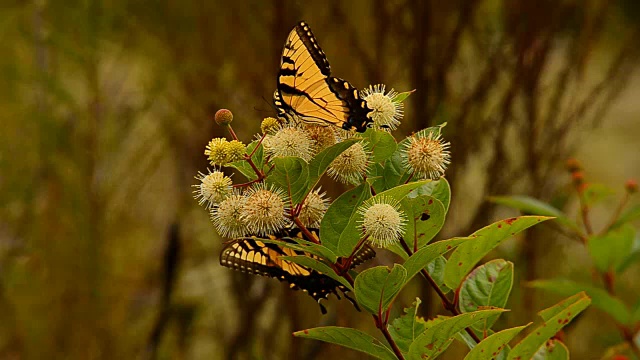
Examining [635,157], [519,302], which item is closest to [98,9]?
[519,302]

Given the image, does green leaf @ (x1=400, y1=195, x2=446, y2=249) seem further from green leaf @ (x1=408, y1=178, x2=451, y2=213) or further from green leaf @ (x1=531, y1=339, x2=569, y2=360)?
green leaf @ (x1=531, y1=339, x2=569, y2=360)

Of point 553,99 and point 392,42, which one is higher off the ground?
point 392,42

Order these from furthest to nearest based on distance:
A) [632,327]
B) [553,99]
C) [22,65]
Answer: [22,65] → [553,99] → [632,327]

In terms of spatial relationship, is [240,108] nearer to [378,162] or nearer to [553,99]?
[553,99]

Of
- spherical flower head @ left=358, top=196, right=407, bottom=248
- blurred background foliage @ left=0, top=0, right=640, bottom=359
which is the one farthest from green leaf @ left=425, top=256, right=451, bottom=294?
blurred background foliage @ left=0, top=0, right=640, bottom=359

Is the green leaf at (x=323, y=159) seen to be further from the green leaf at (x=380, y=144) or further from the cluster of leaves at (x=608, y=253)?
the cluster of leaves at (x=608, y=253)

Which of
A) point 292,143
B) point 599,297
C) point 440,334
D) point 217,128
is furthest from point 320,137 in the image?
point 217,128

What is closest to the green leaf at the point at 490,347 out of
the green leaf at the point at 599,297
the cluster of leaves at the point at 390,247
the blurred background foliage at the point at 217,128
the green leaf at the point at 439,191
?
the cluster of leaves at the point at 390,247
